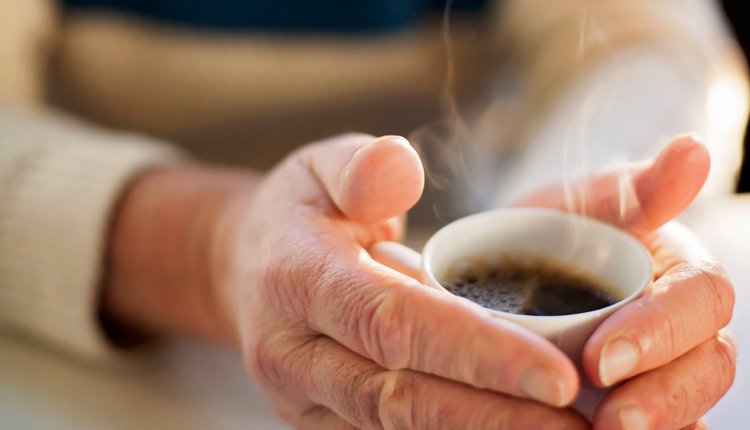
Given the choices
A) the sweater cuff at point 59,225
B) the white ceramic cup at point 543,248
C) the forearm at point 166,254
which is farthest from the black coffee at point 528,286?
the sweater cuff at point 59,225

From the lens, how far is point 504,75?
1309 mm

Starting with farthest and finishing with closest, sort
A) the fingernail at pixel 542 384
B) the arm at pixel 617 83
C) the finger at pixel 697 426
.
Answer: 1. the arm at pixel 617 83
2. the finger at pixel 697 426
3. the fingernail at pixel 542 384

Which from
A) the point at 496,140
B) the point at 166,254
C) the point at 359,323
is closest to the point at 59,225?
the point at 166,254

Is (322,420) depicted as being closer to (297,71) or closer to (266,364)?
(266,364)

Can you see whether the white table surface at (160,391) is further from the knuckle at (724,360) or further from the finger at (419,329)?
the finger at (419,329)

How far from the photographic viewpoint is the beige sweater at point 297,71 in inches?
41.8

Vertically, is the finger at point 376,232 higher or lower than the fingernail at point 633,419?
higher

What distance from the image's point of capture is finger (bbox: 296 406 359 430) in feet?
1.82

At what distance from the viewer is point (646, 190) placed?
0.57 metres

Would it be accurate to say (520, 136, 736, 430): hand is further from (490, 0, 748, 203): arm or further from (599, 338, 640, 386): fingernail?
(490, 0, 748, 203): arm

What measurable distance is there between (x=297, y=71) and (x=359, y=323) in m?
0.72

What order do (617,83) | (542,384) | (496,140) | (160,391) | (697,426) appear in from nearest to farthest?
(542,384), (697,426), (160,391), (617,83), (496,140)

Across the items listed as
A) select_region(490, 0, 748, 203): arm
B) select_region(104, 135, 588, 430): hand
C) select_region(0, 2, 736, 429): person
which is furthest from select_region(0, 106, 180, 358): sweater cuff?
select_region(490, 0, 748, 203): arm

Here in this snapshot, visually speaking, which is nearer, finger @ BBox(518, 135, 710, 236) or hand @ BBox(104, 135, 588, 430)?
hand @ BBox(104, 135, 588, 430)
